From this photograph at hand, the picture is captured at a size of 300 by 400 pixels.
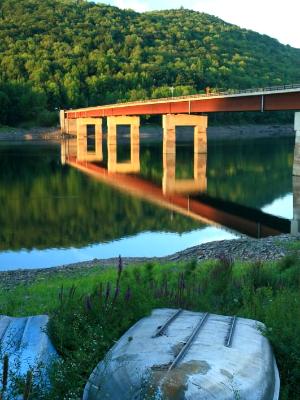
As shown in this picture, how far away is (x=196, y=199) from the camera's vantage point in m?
42.8

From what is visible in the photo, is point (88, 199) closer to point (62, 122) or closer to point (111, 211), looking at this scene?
point (111, 211)

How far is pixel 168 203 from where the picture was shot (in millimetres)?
40531

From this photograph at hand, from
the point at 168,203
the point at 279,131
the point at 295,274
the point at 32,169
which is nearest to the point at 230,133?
the point at 279,131

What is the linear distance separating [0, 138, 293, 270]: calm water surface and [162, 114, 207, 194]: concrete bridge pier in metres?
0.98

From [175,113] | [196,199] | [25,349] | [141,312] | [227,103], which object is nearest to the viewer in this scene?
[25,349]

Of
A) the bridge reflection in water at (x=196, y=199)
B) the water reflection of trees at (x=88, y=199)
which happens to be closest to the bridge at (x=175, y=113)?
the bridge reflection in water at (x=196, y=199)

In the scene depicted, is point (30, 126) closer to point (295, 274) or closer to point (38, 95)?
point (38, 95)

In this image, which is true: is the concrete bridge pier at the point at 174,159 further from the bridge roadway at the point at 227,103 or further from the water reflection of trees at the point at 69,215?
the water reflection of trees at the point at 69,215

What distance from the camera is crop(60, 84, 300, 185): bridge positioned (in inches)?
2219

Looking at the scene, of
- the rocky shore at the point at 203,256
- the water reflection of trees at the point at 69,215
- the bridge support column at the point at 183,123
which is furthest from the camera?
the bridge support column at the point at 183,123

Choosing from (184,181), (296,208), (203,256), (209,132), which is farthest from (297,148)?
(209,132)

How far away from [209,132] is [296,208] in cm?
11542

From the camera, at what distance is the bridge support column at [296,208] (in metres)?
31.1

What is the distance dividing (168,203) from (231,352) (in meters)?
33.1
